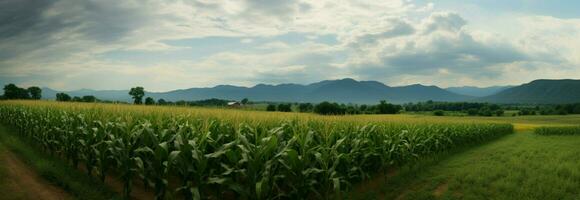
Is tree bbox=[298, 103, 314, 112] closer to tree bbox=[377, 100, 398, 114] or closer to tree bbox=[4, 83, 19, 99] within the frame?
tree bbox=[377, 100, 398, 114]

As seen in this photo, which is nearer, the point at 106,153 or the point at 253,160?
the point at 253,160

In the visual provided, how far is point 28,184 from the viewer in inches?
503

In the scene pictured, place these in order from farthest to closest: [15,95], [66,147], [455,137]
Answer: [15,95], [455,137], [66,147]

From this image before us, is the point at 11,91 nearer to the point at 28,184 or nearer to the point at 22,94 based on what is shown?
the point at 22,94

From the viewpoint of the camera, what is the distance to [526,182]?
13.9m

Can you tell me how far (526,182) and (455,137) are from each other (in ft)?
46.6

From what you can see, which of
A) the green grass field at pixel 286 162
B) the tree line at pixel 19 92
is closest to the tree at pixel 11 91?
the tree line at pixel 19 92

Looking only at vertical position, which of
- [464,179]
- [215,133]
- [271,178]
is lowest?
[464,179]

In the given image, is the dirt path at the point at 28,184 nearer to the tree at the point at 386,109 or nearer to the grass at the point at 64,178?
the grass at the point at 64,178

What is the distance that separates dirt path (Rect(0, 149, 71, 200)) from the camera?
11.8m

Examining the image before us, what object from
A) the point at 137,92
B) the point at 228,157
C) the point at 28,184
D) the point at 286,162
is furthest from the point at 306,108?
the point at 137,92

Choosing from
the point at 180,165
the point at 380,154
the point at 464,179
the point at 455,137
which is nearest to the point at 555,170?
the point at 464,179

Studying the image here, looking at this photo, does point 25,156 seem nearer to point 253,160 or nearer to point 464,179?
point 253,160

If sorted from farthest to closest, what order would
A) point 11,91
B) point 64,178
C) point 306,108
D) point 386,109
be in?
1. point 11,91
2. point 386,109
3. point 306,108
4. point 64,178
